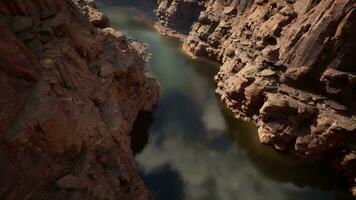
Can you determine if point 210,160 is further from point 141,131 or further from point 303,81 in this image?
point 303,81

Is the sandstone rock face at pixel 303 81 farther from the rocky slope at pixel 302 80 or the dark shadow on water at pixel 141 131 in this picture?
the dark shadow on water at pixel 141 131

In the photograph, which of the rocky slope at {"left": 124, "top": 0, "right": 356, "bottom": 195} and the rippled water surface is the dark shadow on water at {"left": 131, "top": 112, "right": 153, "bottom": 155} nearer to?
the rippled water surface

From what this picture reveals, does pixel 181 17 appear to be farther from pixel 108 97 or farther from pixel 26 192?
pixel 26 192

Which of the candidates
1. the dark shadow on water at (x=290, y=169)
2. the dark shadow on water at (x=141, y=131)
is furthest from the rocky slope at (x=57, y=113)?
the dark shadow on water at (x=290, y=169)

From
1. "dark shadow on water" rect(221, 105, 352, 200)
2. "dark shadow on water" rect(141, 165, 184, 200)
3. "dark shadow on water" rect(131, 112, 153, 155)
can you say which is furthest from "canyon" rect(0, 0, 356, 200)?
"dark shadow on water" rect(141, 165, 184, 200)

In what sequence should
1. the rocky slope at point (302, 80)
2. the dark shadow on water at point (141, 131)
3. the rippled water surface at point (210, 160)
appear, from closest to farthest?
the rippled water surface at point (210, 160), the dark shadow on water at point (141, 131), the rocky slope at point (302, 80)

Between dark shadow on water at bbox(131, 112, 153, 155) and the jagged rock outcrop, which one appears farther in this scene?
the jagged rock outcrop

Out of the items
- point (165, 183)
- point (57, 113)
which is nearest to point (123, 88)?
point (165, 183)
